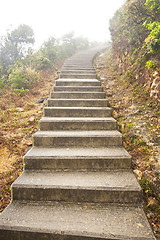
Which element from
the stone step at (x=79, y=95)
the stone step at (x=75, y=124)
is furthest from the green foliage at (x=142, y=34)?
the stone step at (x=75, y=124)

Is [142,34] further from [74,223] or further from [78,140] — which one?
[74,223]

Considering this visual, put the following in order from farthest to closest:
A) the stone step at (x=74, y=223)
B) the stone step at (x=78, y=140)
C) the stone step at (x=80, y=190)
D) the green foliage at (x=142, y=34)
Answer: the green foliage at (x=142, y=34), the stone step at (x=78, y=140), the stone step at (x=80, y=190), the stone step at (x=74, y=223)

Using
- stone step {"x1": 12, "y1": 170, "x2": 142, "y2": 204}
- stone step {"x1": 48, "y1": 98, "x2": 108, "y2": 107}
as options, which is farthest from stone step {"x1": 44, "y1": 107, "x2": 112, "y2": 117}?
stone step {"x1": 12, "y1": 170, "x2": 142, "y2": 204}

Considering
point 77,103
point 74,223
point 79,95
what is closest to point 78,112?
point 77,103

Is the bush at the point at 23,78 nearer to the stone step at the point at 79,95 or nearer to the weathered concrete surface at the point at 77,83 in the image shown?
the weathered concrete surface at the point at 77,83

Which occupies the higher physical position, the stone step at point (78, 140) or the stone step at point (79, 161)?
the stone step at point (78, 140)

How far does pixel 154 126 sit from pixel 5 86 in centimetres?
460

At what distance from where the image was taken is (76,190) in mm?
1720

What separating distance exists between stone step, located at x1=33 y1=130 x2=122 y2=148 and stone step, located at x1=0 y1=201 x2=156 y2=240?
945mm

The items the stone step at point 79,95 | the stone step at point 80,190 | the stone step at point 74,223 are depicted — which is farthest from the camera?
the stone step at point 79,95

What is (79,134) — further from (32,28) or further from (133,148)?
(32,28)

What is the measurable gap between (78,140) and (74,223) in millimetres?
1183

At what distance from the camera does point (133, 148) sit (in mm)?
2279

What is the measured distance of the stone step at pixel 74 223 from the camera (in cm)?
137
